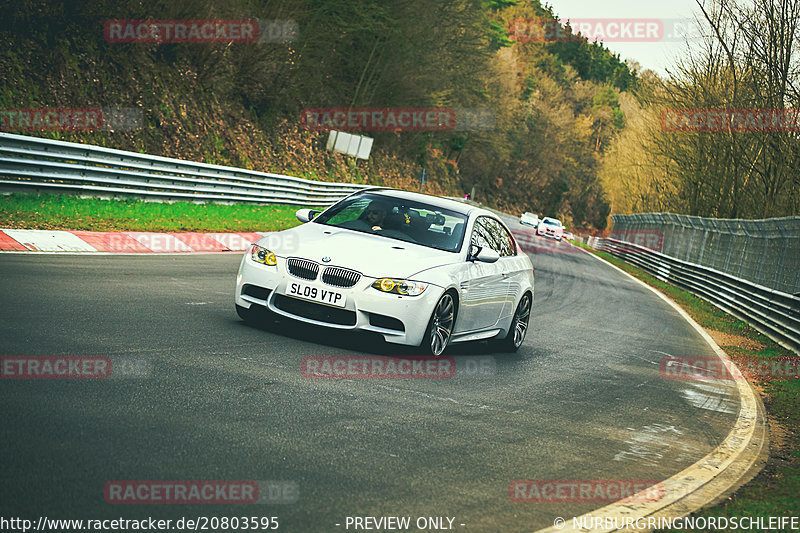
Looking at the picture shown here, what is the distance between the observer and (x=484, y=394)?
7.92 meters

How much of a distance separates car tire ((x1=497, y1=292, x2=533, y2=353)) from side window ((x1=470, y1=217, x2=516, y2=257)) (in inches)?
25.1

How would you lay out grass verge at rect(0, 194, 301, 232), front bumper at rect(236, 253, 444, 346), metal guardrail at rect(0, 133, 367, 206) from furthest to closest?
metal guardrail at rect(0, 133, 367, 206) < grass verge at rect(0, 194, 301, 232) < front bumper at rect(236, 253, 444, 346)

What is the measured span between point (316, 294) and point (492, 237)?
297 centimetres

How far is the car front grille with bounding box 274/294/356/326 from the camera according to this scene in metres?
8.28

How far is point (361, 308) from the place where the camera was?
27.0ft

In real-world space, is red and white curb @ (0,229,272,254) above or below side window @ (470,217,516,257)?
below

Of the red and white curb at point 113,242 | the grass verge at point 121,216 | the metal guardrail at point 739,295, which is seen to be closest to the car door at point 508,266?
the red and white curb at point 113,242

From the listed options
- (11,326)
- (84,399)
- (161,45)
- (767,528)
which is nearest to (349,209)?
(11,326)

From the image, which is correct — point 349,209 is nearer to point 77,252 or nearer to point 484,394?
point 484,394

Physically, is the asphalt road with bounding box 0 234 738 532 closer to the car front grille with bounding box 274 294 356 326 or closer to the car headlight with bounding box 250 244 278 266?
the car front grille with bounding box 274 294 356 326

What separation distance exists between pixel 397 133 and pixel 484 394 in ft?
183

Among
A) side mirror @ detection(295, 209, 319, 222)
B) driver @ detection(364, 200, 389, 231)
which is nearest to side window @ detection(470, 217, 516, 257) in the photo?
driver @ detection(364, 200, 389, 231)

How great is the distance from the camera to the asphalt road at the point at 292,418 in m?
4.52

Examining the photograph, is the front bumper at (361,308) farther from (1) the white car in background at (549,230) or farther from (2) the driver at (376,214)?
(1) the white car in background at (549,230)
